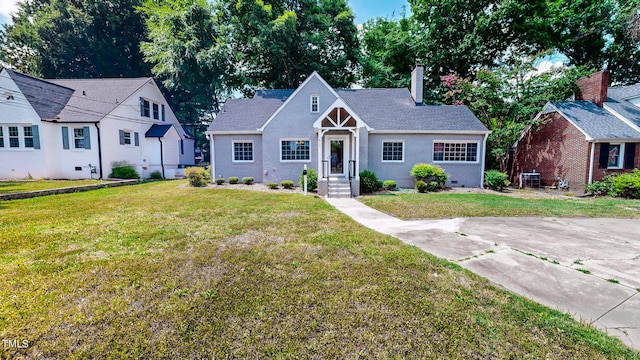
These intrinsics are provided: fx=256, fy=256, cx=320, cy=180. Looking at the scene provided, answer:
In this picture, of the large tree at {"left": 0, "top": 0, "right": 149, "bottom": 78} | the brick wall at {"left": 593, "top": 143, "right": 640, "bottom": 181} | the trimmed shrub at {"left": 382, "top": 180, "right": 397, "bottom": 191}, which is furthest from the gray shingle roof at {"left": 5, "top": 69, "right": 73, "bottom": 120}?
the brick wall at {"left": 593, "top": 143, "right": 640, "bottom": 181}

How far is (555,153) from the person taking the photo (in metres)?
15.1

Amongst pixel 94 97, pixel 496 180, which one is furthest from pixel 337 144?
pixel 94 97

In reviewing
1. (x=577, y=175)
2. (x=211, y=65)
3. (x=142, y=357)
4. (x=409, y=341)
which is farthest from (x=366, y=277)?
(x=211, y=65)

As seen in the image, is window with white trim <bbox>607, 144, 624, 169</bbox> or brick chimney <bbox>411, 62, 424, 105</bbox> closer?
window with white trim <bbox>607, 144, 624, 169</bbox>

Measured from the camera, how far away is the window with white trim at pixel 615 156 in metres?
13.6

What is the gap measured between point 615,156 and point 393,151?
1169cm

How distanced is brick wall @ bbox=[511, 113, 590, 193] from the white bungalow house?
15.7 ft

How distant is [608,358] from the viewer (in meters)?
2.31

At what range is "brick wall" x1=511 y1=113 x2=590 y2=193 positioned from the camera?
13811mm

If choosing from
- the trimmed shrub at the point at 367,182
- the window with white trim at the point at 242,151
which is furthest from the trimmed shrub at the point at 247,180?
the trimmed shrub at the point at 367,182

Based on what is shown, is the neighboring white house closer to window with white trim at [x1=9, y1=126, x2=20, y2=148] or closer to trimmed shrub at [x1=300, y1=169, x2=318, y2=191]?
window with white trim at [x1=9, y1=126, x2=20, y2=148]

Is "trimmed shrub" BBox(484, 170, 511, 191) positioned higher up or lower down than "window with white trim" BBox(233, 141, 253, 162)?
lower down

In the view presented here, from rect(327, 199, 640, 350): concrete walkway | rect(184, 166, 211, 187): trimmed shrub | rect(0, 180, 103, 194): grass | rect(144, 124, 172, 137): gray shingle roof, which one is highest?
rect(144, 124, 172, 137): gray shingle roof

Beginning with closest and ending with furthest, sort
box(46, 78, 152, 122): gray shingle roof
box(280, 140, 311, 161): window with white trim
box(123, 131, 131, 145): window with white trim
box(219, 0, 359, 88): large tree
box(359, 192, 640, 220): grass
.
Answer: box(359, 192, 640, 220): grass
box(280, 140, 311, 161): window with white trim
box(46, 78, 152, 122): gray shingle roof
box(123, 131, 131, 145): window with white trim
box(219, 0, 359, 88): large tree
